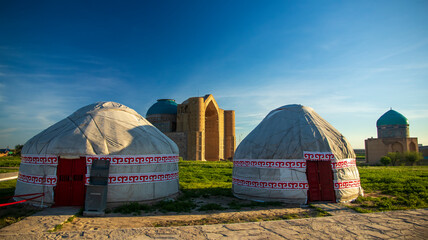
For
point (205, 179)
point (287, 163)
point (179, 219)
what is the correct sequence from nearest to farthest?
1. point (179, 219)
2. point (287, 163)
3. point (205, 179)

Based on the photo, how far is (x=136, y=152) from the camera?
702 cm

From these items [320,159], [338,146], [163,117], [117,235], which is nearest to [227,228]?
[117,235]

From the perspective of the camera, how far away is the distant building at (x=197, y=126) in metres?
32.8

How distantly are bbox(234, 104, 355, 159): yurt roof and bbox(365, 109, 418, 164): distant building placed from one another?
34.5 meters

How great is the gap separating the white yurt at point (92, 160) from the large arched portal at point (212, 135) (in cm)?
2957

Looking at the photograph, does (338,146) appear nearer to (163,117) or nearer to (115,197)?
(115,197)

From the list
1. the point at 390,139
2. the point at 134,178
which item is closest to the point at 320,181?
the point at 134,178

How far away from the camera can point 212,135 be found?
124ft

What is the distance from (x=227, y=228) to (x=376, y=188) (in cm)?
837

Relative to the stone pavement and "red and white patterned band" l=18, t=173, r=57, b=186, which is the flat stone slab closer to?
the stone pavement

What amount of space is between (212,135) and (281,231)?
33.2 metres

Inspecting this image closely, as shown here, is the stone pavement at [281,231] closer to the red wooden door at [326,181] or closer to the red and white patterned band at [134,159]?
the red wooden door at [326,181]

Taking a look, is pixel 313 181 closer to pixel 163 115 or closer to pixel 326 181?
pixel 326 181

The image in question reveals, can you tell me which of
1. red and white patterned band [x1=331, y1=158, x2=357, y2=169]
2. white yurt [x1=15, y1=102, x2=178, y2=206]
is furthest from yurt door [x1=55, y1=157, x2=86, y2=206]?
red and white patterned band [x1=331, y1=158, x2=357, y2=169]
